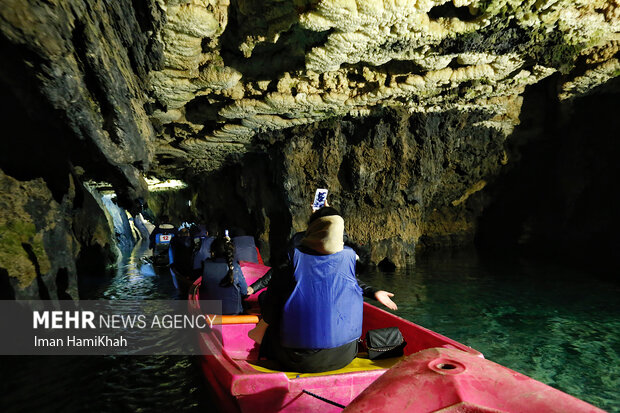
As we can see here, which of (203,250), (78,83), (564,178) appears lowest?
(203,250)

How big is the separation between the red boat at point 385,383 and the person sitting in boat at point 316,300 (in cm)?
20

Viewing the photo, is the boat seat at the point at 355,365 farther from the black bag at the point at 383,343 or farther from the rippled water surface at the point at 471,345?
the rippled water surface at the point at 471,345

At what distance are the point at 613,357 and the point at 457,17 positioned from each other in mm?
6222

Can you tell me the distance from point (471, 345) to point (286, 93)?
6.99 m

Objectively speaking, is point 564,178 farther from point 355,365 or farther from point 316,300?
point 316,300

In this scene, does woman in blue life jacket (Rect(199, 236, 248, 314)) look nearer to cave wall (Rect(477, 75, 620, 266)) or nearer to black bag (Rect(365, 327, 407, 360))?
black bag (Rect(365, 327, 407, 360))

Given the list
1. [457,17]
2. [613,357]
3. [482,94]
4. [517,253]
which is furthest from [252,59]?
[517,253]

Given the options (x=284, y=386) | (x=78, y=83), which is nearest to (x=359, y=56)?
(x=78, y=83)

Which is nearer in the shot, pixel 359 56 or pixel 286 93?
pixel 359 56

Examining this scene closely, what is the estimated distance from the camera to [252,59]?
7340 millimetres

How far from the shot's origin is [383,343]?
140 inches

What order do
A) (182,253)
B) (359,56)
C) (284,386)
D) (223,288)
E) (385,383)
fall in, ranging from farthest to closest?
(182,253) < (359,56) < (223,288) < (284,386) < (385,383)

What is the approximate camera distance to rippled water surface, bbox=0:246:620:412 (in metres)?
4.34

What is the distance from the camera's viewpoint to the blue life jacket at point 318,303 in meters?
2.77
